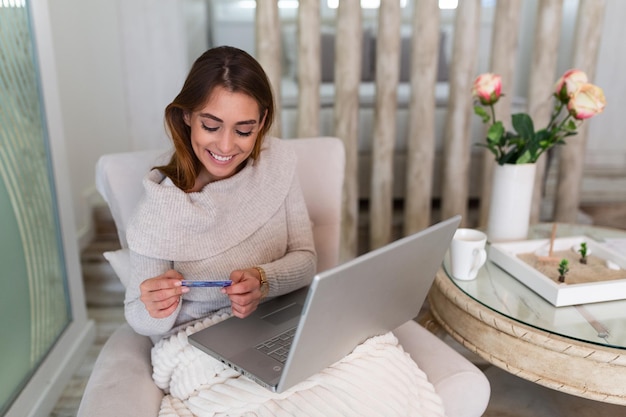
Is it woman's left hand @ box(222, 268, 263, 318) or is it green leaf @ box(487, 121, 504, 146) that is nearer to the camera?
woman's left hand @ box(222, 268, 263, 318)

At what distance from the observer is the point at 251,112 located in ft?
3.54

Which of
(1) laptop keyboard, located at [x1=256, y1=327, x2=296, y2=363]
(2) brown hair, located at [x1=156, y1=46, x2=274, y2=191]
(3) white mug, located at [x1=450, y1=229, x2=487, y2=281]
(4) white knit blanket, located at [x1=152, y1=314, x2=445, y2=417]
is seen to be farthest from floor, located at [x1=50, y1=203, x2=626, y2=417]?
(2) brown hair, located at [x1=156, y1=46, x2=274, y2=191]

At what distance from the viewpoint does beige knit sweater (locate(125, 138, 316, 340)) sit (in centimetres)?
104

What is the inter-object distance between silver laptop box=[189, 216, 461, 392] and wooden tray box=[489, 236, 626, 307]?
0.31 metres

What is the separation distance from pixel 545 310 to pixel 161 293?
0.75 metres

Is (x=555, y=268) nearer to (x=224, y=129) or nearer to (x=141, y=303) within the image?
(x=224, y=129)

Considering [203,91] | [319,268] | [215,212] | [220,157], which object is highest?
[203,91]

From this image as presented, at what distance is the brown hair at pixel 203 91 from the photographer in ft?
3.43

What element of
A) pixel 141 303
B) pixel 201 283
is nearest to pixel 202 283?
pixel 201 283

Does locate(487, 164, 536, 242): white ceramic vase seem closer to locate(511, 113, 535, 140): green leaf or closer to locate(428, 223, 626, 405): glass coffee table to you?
locate(511, 113, 535, 140): green leaf

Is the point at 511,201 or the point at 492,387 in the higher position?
the point at 511,201

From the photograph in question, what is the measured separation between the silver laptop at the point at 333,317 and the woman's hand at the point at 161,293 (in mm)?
76

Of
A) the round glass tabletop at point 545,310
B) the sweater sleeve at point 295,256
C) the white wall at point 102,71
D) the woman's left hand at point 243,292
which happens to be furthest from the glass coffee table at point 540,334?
the white wall at point 102,71

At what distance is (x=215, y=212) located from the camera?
1.11 meters
